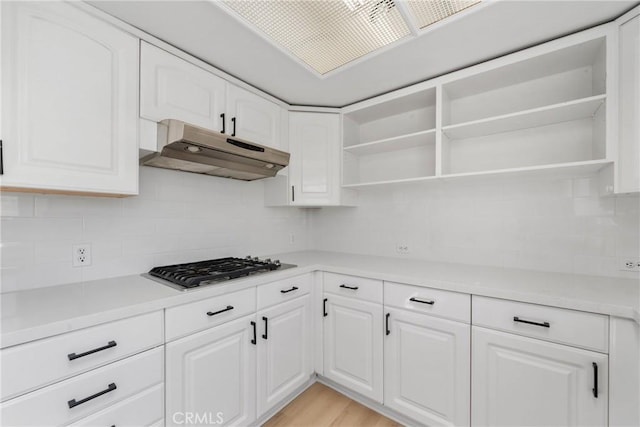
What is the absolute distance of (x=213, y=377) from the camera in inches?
53.7

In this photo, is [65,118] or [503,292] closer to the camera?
[65,118]

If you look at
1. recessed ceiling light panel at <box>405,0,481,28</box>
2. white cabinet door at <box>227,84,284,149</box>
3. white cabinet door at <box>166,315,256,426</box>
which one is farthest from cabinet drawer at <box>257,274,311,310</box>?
recessed ceiling light panel at <box>405,0,481,28</box>

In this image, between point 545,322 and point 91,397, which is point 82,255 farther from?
point 545,322

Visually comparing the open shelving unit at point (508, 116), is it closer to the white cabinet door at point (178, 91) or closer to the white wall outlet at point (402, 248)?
the white wall outlet at point (402, 248)

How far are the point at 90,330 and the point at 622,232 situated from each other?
2.59m

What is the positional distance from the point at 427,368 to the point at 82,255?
1974 mm

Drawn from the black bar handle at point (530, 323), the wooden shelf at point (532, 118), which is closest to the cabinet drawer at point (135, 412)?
the black bar handle at point (530, 323)

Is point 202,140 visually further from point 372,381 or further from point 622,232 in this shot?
point 622,232

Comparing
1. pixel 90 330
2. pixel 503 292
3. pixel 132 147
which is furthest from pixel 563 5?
pixel 90 330

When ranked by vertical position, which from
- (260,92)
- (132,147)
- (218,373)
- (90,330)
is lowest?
(218,373)

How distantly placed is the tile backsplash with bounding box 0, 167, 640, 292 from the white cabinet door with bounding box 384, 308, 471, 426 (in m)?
0.70

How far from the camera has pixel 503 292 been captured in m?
1.31

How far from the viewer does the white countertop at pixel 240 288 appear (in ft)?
3.08

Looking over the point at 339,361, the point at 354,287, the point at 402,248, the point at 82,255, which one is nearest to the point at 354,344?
the point at 339,361
